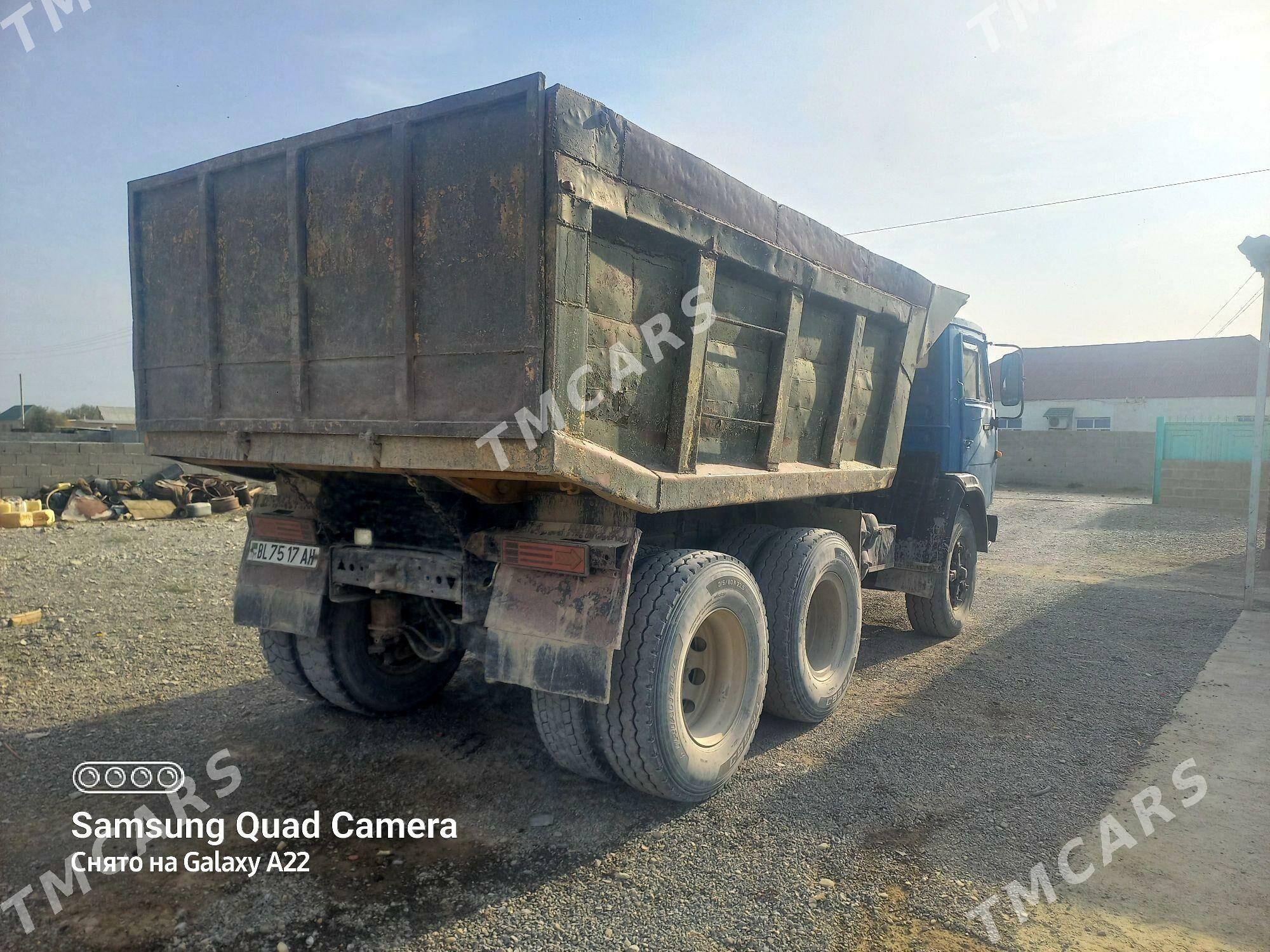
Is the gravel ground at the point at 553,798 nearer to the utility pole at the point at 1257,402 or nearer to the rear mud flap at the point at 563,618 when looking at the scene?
the rear mud flap at the point at 563,618

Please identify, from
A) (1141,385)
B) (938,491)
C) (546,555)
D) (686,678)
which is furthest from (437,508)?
(1141,385)

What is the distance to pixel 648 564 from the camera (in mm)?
3314

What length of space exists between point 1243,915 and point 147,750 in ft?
14.7

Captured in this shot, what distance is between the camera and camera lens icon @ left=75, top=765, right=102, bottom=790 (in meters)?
3.41

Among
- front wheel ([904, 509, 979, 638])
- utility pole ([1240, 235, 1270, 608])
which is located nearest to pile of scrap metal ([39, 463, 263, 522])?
front wheel ([904, 509, 979, 638])

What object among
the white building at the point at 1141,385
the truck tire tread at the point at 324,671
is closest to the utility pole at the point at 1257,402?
the truck tire tread at the point at 324,671

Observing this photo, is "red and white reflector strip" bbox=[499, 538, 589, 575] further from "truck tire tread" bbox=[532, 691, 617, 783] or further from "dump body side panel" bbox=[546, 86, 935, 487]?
"truck tire tread" bbox=[532, 691, 617, 783]

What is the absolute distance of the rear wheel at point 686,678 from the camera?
123 inches

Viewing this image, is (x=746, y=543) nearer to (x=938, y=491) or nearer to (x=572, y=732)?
(x=572, y=732)

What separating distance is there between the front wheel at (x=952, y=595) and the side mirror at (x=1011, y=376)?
1203 millimetres

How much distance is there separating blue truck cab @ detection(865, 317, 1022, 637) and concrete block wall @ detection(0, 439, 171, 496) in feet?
36.4

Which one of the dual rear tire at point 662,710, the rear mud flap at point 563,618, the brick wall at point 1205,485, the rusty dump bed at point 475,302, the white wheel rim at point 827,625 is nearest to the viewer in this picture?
the rusty dump bed at point 475,302

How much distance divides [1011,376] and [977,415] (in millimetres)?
754

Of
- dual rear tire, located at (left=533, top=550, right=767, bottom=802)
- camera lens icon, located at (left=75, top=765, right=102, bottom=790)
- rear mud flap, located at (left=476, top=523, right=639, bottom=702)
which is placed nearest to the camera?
rear mud flap, located at (left=476, top=523, right=639, bottom=702)
